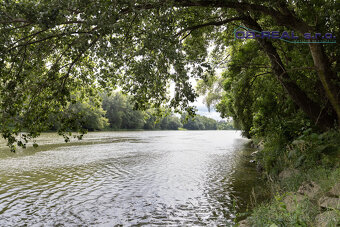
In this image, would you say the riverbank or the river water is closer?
the riverbank

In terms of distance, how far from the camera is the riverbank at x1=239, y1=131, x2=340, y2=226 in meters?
4.18

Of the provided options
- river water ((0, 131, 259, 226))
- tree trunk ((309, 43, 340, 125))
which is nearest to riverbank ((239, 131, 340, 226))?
river water ((0, 131, 259, 226))

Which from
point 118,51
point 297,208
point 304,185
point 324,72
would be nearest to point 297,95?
point 324,72

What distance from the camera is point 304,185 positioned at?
6.87 metres

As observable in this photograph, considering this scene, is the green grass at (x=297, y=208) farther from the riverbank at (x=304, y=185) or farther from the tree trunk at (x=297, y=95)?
the tree trunk at (x=297, y=95)

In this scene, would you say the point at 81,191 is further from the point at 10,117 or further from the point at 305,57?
the point at 305,57

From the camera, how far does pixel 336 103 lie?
27.9 ft

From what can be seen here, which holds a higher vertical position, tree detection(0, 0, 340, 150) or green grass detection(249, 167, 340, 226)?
tree detection(0, 0, 340, 150)

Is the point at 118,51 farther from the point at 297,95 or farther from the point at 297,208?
the point at 297,95

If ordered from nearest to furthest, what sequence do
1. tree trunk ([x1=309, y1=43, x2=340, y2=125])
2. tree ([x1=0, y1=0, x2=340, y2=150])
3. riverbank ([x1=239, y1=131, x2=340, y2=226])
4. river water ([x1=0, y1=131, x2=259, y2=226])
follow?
1. riverbank ([x1=239, y1=131, x2=340, y2=226])
2. tree ([x1=0, y1=0, x2=340, y2=150])
3. river water ([x1=0, y1=131, x2=259, y2=226])
4. tree trunk ([x1=309, y1=43, x2=340, y2=125])

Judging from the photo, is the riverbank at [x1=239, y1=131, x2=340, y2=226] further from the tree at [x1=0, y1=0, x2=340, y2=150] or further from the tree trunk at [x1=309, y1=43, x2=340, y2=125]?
the tree at [x1=0, y1=0, x2=340, y2=150]

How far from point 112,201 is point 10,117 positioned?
172 inches

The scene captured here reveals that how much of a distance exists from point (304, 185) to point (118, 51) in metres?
6.07

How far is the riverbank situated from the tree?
1.71 m
